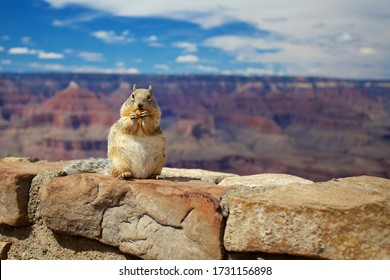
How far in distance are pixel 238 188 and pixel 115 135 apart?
149 centimetres

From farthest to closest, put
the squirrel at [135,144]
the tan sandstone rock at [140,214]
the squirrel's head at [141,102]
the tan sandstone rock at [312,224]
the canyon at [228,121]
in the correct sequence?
1. the canyon at [228,121]
2. the squirrel's head at [141,102]
3. the squirrel at [135,144]
4. the tan sandstone rock at [140,214]
5. the tan sandstone rock at [312,224]

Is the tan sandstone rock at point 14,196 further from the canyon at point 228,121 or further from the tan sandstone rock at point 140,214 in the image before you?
the canyon at point 228,121

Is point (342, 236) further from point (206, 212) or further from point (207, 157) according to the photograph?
point (207, 157)

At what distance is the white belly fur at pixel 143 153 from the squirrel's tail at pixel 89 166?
1.02ft

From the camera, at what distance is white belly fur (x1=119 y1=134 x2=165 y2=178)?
13.8 feet

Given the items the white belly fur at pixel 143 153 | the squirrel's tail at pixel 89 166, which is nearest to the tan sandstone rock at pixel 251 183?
the white belly fur at pixel 143 153

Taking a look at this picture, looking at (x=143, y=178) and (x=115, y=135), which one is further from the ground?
(x=115, y=135)

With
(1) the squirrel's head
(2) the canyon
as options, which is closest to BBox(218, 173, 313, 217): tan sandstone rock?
(1) the squirrel's head

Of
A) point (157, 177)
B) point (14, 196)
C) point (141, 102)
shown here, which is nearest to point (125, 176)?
point (157, 177)

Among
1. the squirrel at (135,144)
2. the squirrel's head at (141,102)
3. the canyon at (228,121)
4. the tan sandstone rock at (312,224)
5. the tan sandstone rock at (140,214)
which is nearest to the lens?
the tan sandstone rock at (312,224)

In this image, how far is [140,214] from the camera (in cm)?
351

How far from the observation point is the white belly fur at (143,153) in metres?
4.22
